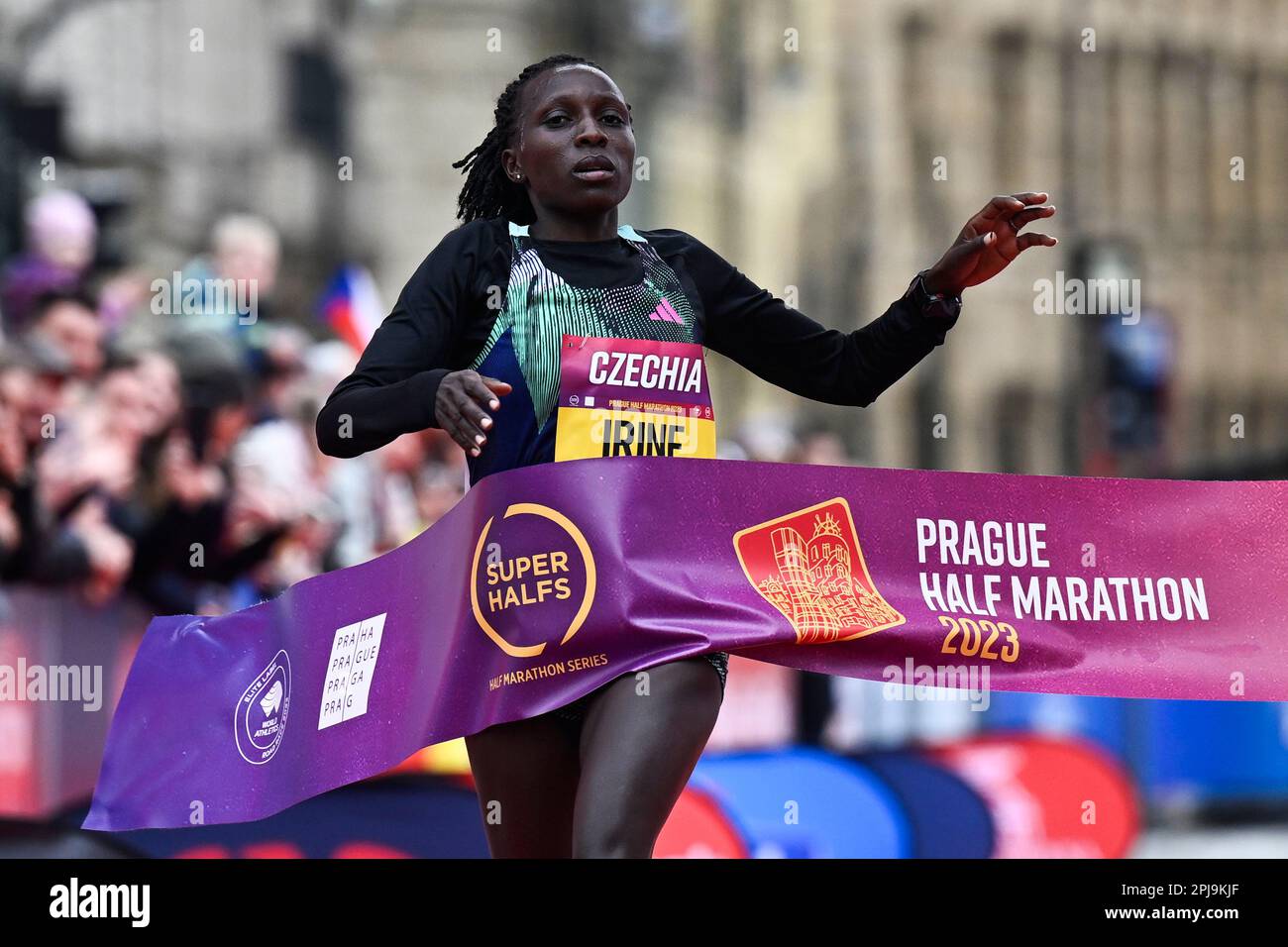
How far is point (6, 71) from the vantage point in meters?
9.34

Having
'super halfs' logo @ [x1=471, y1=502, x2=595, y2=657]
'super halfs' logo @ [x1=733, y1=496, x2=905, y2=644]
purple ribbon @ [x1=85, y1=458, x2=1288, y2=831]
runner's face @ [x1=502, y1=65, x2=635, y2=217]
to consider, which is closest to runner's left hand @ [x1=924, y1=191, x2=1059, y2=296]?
purple ribbon @ [x1=85, y1=458, x2=1288, y2=831]

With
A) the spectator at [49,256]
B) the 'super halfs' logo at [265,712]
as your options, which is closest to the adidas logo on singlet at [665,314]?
the 'super halfs' logo at [265,712]

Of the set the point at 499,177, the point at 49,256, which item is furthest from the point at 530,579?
the point at 49,256

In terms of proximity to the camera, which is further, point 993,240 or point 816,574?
point 993,240

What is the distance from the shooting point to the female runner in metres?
3.27

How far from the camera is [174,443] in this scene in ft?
28.4

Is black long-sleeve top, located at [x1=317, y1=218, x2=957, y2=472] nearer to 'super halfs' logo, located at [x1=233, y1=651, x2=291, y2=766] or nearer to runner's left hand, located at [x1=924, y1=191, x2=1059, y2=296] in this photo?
runner's left hand, located at [x1=924, y1=191, x2=1059, y2=296]

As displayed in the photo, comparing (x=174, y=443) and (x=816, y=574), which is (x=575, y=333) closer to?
(x=816, y=574)

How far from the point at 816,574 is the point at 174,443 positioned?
5556 mm

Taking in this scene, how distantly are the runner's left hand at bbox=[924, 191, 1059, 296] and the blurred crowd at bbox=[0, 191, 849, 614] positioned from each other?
5.29 meters
